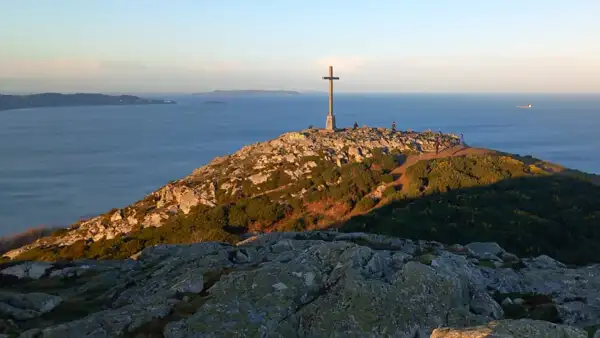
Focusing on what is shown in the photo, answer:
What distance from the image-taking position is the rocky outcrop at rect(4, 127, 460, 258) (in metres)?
46.9

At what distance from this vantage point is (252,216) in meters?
42.7

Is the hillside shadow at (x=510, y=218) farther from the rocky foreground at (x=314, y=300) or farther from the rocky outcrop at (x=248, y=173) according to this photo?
the rocky outcrop at (x=248, y=173)

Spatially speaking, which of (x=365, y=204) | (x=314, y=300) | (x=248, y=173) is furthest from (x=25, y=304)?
(x=248, y=173)

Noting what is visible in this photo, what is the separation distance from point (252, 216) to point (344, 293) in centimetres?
2968

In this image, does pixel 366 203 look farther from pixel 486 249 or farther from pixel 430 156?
pixel 486 249

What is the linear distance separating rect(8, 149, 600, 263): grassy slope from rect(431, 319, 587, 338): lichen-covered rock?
2200 centimetres

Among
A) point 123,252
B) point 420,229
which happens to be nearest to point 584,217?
point 420,229

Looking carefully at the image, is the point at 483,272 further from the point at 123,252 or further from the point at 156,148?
the point at 156,148

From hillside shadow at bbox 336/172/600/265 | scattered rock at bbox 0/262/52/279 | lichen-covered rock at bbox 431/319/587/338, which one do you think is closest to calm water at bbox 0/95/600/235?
scattered rock at bbox 0/262/52/279

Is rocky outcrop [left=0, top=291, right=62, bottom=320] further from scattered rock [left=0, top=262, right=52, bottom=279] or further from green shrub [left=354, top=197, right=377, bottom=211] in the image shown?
green shrub [left=354, top=197, right=377, bottom=211]

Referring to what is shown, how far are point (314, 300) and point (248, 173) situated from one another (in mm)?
41688

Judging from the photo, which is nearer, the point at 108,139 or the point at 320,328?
the point at 320,328

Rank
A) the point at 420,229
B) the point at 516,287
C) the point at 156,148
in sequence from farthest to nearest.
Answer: the point at 156,148, the point at 420,229, the point at 516,287

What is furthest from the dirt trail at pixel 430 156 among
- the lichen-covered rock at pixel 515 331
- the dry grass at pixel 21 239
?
the dry grass at pixel 21 239
